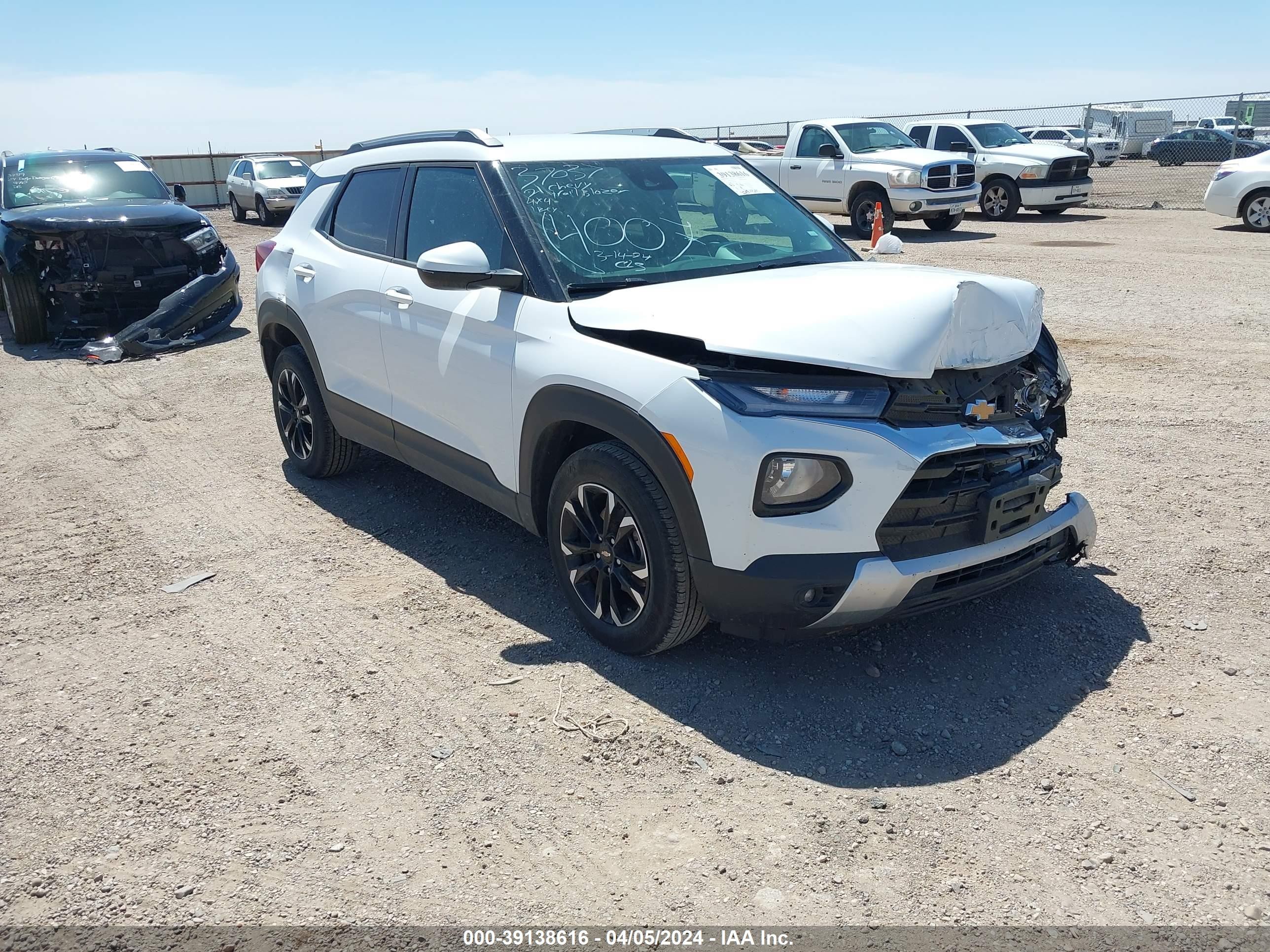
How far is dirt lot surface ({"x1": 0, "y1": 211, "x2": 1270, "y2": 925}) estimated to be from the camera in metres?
2.79

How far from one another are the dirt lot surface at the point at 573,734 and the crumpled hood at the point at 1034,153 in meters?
15.6

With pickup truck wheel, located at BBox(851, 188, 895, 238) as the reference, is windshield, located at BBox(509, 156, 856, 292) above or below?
below

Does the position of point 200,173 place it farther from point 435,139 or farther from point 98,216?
point 435,139

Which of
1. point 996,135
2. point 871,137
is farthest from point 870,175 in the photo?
point 996,135

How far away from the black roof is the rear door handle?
923 cm

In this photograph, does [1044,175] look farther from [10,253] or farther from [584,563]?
[584,563]

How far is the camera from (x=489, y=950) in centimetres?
261

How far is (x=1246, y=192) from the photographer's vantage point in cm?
1661

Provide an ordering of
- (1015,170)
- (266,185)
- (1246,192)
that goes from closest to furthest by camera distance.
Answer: (1246,192) < (1015,170) < (266,185)

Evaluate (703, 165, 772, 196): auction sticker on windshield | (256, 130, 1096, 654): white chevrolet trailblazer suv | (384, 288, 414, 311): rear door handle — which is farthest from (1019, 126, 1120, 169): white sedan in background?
(384, 288, 414, 311): rear door handle

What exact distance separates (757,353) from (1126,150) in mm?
44901

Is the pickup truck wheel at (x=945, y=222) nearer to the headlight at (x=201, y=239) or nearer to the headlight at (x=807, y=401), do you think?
the headlight at (x=201, y=239)

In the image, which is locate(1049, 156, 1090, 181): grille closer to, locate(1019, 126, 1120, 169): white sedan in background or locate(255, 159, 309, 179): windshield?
locate(1019, 126, 1120, 169): white sedan in background

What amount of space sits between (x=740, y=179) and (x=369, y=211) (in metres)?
1.94
